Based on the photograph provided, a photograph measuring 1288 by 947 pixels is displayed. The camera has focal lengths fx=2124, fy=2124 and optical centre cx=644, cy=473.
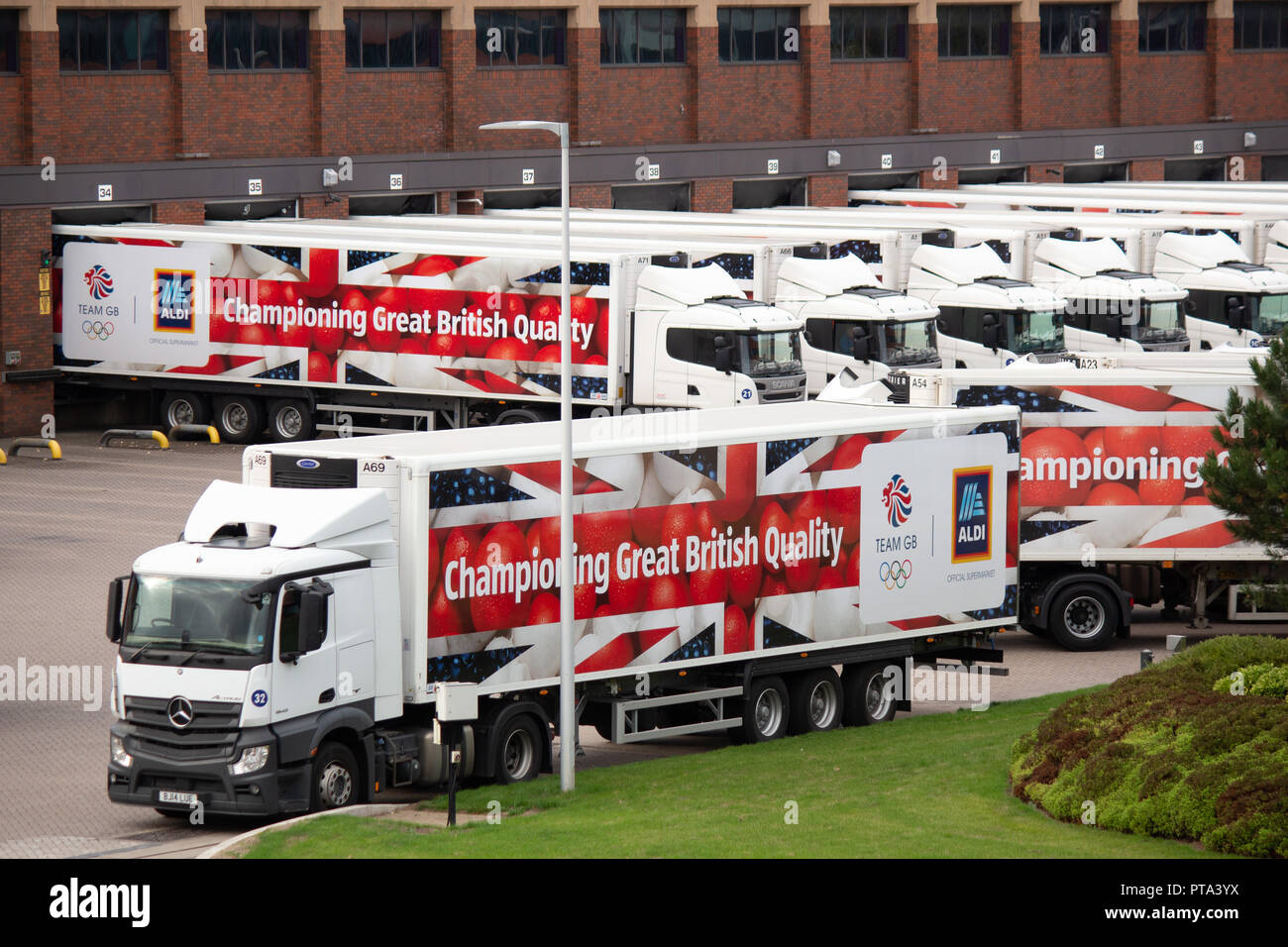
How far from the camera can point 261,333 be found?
4294cm

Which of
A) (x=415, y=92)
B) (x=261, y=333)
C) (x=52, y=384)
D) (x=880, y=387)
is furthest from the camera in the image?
(x=415, y=92)

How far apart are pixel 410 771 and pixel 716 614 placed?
396 cm

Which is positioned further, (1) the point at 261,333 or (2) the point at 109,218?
(2) the point at 109,218

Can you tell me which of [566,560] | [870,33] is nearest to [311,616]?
[566,560]

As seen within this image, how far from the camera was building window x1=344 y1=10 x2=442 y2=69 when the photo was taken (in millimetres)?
53312

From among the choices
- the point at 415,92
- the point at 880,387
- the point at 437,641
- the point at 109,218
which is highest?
the point at 415,92

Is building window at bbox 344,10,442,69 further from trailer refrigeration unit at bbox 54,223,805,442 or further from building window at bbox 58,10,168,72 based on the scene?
trailer refrigeration unit at bbox 54,223,805,442

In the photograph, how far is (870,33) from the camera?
64250mm

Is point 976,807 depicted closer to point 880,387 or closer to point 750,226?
point 880,387

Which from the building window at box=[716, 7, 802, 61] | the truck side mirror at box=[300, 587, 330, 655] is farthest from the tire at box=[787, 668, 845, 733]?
the building window at box=[716, 7, 802, 61]

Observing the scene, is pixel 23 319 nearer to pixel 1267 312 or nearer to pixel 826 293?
pixel 826 293

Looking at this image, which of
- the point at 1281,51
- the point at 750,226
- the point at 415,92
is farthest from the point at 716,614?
the point at 1281,51

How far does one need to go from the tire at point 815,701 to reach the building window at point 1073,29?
4881cm

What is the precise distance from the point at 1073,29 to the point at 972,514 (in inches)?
1899
